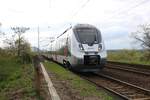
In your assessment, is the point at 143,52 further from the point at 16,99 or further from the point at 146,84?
the point at 16,99

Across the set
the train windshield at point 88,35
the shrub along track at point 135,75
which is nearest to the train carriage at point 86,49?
the train windshield at point 88,35

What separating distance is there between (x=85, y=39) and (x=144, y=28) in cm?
3090

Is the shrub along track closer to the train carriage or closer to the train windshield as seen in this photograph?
the train carriage

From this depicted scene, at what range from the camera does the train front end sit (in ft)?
59.3

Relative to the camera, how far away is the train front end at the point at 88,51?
1806cm

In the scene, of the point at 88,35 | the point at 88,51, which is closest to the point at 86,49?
the point at 88,51

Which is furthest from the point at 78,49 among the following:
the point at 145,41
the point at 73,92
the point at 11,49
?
the point at 11,49

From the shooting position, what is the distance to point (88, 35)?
1908 cm

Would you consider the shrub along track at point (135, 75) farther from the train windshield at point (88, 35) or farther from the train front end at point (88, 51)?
the train windshield at point (88, 35)

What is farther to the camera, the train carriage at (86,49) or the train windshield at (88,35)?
the train windshield at (88,35)

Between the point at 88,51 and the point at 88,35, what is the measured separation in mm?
1331

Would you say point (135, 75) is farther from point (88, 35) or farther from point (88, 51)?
point (88, 35)

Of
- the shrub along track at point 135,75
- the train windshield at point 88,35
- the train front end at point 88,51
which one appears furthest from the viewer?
the train windshield at point 88,35

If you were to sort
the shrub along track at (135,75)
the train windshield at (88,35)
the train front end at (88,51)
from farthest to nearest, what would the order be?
the train windshield at (88,35)
the train front end at (88,51)
the shrub along track at (135,75)
